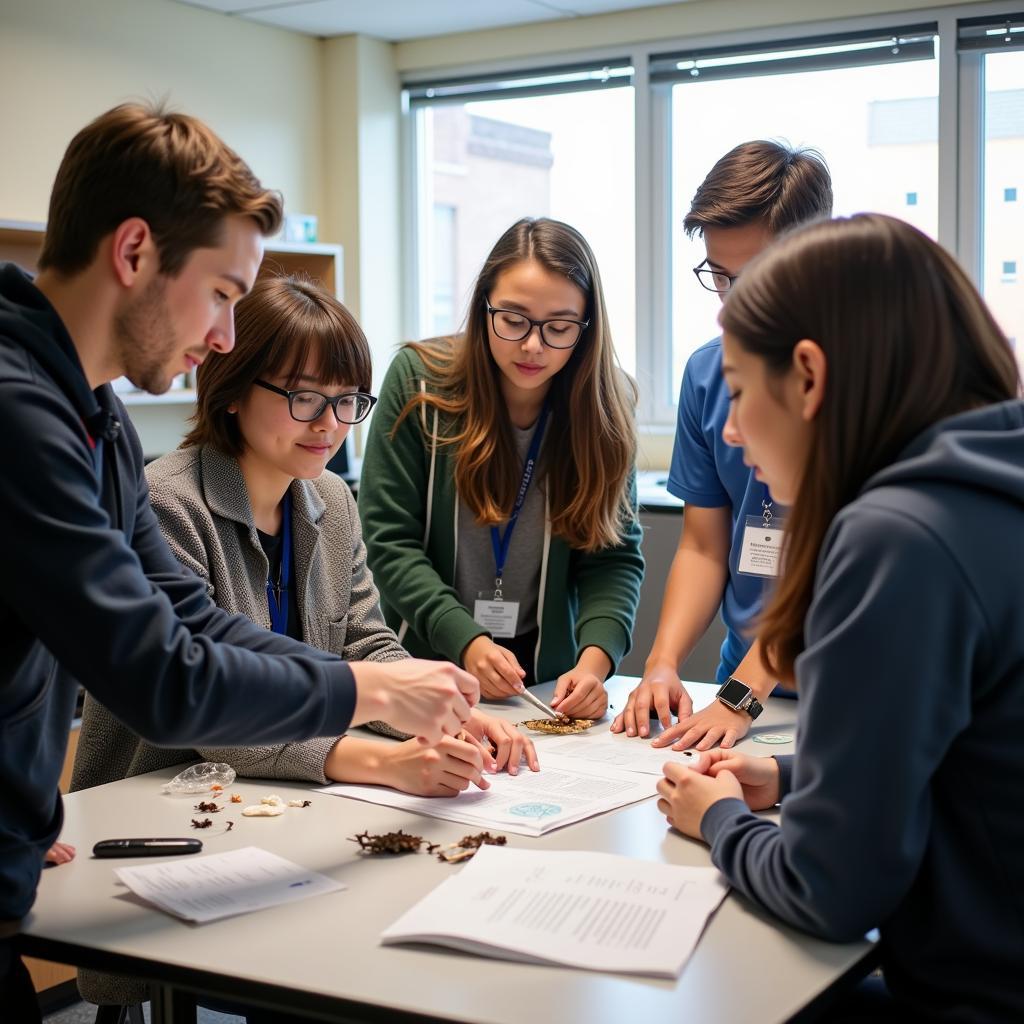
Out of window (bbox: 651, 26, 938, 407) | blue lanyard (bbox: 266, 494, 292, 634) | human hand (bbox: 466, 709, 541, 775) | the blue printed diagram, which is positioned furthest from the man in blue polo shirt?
window (bbox: 651, 26, 938, 407)

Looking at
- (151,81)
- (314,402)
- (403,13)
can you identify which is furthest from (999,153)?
(314,402)

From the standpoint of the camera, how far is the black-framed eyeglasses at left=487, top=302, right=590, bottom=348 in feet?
7.52

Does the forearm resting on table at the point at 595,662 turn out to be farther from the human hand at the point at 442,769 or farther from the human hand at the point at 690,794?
the human hand at the point at 690,794

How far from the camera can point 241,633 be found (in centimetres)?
161

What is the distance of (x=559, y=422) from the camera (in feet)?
8.02

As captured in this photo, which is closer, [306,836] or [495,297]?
[306,836]

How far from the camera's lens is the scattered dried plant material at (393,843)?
1.47 m

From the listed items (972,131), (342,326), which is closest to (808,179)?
(342,326)

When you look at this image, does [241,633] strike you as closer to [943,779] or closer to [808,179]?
[943,779]

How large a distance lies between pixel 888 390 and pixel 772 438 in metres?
0.13

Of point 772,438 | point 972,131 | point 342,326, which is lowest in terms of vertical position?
point 772,438

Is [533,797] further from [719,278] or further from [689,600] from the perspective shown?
[719,278]

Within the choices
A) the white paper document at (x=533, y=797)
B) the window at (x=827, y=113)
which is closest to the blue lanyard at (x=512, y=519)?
the white paper document at (x=533, y=797)

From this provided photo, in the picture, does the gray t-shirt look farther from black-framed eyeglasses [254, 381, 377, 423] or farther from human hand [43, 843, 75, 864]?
human hand [43, 843, 75, 864]
